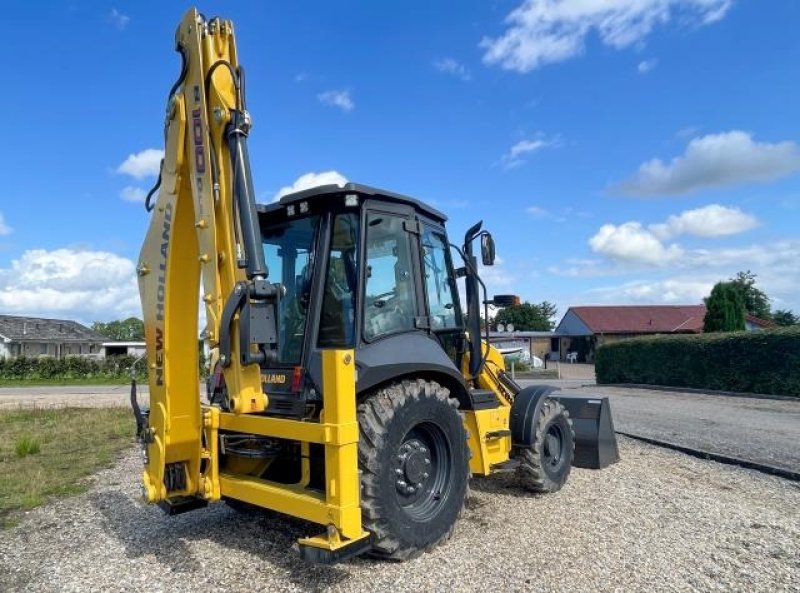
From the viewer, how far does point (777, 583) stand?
4020 millimetres

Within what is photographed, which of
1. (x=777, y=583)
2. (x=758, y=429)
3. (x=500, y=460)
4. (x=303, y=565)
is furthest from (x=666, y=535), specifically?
(x=758, y=429)

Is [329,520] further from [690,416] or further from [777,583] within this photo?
[690,416]

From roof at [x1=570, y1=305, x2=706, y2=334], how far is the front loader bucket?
43220mm

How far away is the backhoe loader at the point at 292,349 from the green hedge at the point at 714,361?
15.4m

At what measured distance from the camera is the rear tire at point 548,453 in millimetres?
6004

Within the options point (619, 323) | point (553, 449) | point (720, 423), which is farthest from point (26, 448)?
point (619, 323)

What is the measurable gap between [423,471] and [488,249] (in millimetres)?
Answer: 2106

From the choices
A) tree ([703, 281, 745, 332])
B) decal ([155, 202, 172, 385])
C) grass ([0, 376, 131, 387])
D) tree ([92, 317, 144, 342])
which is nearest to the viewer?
decal ([155, 202, 172, 385])

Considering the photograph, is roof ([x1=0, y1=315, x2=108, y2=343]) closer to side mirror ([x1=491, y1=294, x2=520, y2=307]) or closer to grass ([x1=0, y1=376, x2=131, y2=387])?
grass ([x1=0, y1=376, x2=131, y2=387])

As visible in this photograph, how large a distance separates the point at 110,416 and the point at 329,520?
1227 cm

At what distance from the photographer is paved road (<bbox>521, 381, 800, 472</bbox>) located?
9.11m

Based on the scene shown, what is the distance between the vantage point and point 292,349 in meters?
4.71

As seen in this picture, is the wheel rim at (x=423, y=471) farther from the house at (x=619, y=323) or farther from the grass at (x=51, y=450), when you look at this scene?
the house at (x=619, y=323)

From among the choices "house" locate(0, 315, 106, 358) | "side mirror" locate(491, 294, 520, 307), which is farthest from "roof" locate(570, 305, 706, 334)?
"side mirror" locate(491, 294, 520, 307)
